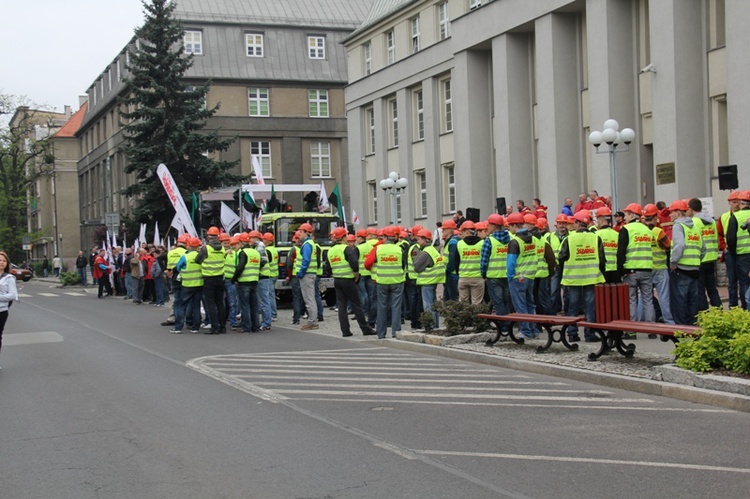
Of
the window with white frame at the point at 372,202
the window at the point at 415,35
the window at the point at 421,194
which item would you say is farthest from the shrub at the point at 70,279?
the window at the point at 415,35

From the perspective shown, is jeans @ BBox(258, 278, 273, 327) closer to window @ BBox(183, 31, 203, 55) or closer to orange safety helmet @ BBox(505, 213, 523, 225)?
orange safety helmet @ BBox(505, 213, 523, 225)

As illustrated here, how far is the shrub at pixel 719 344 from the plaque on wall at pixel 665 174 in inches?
585

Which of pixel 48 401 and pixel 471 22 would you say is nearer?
pixel 48 401

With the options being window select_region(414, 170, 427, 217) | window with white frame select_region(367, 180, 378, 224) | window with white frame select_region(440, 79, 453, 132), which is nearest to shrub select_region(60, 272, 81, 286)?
window with white frame select_region(367, 180, 378, 224)

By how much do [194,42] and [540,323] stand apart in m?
54.0

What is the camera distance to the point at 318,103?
67625 millimetres

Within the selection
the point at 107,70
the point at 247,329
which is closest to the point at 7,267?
the point at 247,329

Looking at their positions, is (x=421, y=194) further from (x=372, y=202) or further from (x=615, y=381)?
(x=615, y=381)

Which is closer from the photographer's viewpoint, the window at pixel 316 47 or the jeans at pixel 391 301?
the jeans at pixel 391 301

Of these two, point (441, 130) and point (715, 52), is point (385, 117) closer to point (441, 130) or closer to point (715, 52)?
point (441, 130)

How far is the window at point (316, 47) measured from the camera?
223ft

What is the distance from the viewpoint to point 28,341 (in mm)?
18797

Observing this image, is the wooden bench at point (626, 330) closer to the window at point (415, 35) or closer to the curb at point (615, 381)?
the curb at point (615, 381)

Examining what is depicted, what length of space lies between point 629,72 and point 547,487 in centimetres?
2291
